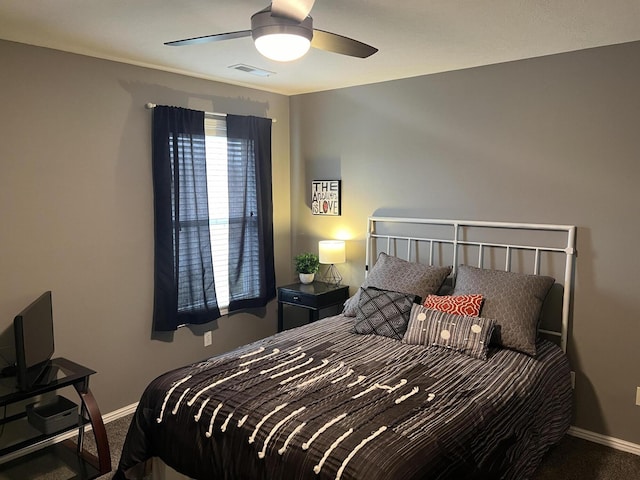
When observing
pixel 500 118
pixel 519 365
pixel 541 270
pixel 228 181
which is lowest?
pixel 519 365

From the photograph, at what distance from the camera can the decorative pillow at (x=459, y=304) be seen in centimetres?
308

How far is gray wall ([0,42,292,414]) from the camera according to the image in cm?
290

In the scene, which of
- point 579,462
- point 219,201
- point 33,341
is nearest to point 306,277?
point 219,201

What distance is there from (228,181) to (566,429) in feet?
9.43

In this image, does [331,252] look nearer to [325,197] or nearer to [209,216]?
[325,197]

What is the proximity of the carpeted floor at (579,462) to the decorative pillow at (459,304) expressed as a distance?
93cm

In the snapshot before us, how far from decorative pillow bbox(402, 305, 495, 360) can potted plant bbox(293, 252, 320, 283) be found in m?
1.33

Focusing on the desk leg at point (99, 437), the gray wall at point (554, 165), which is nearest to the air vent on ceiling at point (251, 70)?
the gray wall at point (554, 165)

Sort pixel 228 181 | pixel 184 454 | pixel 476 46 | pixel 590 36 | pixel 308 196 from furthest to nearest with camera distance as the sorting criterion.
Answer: pixel 308 196, pixel 228 181, pixel 476 46, pixel 590 36, pixel 184 454

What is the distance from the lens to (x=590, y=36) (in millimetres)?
2734

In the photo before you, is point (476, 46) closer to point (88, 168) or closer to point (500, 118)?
point (500, 118)

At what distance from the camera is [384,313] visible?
328cm

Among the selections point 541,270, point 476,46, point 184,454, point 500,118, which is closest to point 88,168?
point 184,454

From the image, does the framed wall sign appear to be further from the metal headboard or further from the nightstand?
the nightstand
